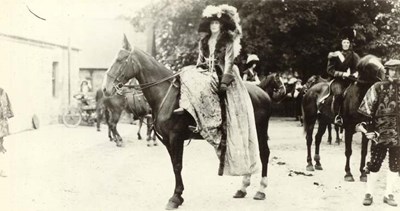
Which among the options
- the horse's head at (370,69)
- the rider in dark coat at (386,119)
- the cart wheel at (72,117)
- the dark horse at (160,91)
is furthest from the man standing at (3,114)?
the cart wheel at (72,117)

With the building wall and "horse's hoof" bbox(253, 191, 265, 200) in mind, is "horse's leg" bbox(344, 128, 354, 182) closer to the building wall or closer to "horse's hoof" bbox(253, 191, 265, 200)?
"horse's hoof" bbox(253, 191, 265, 200)

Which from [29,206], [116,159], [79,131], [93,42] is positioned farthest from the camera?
[93,42]

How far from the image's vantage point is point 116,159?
10.5 metres

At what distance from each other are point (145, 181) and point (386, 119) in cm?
383

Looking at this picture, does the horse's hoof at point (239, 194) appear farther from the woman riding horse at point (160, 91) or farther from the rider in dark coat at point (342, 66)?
the rider in dark coat at point (342, 66)

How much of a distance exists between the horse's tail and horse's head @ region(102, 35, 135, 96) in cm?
451

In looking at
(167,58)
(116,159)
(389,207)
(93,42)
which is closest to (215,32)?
(389,207)

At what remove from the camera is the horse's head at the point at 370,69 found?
7770 millimetres

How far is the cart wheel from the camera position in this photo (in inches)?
690

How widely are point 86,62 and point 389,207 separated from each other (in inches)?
888

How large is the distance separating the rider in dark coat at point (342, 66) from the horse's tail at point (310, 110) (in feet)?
3.14

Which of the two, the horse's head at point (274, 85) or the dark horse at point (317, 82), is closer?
the horse's head at point (274, 85)

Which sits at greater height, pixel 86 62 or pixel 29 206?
pixel 86 62

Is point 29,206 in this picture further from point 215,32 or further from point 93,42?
point 93,42
